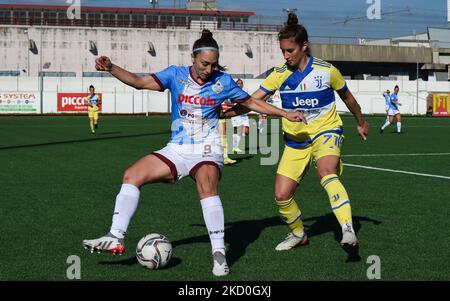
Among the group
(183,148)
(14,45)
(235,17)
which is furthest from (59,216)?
(235,17)

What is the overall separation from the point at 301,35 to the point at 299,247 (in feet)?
6.88

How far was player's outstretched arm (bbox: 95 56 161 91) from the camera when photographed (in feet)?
20.6

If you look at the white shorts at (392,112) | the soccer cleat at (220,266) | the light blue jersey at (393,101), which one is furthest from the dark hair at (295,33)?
the light blue jersey at (393,101)

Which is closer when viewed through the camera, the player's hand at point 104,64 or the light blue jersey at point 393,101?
the player's hand at point 104,64

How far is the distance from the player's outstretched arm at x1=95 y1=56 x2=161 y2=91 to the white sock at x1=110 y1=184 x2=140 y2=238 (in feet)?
2.93

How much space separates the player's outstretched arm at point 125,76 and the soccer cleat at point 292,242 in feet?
6.57

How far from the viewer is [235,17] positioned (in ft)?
270

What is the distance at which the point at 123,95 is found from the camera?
57.1 m

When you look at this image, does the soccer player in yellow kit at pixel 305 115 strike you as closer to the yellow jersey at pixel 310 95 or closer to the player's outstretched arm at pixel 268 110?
the yellow jersey at pixel 310 95

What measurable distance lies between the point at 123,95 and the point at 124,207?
51.5 meters

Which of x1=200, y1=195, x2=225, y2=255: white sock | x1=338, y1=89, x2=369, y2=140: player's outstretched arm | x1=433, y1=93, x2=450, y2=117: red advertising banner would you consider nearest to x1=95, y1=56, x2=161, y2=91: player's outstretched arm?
x1=200, y1=195, x2=225, y2=255: white sock

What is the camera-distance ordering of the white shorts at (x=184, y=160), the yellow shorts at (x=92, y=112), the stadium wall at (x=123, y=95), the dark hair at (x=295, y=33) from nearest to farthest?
the white shorts at (x=184, y=160)
the dark hair at (x=295, y=33)
the yellow shorts at (x=92, y=112)
the stadium wall at (x=123, y=95)

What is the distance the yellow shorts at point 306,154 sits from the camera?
7180 millimetres
